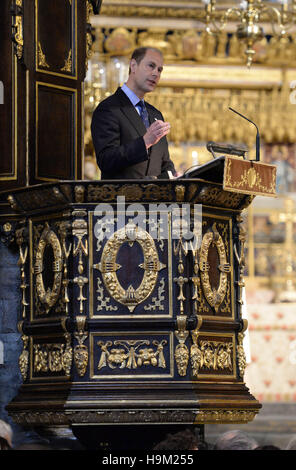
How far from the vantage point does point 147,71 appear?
21.5ft

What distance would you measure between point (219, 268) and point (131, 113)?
973mm

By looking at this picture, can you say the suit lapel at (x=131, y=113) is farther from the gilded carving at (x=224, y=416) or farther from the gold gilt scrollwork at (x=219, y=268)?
the gilded carving at (x=224, y=416)

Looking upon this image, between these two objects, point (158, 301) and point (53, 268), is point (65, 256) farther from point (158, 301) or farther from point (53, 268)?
point (158, 301)

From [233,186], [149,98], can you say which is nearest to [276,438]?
[233,186]

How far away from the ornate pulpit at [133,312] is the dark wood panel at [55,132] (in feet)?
2.22

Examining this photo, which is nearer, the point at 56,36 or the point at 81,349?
the point at 81,349

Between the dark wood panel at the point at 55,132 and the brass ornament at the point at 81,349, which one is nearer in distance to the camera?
the brass ornament at the point at 81,349

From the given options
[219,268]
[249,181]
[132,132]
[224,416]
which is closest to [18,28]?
[132,132]

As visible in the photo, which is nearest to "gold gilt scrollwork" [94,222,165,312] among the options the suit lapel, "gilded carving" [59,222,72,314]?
"gilded carving" [59,222,72,314]

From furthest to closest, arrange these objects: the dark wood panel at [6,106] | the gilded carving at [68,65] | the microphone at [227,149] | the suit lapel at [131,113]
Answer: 1. the gilded carving at [68,65]
2. the dark wood panel at [6,106]
3. the suit lapel at [131,113]
4. the microphone at [227,149]

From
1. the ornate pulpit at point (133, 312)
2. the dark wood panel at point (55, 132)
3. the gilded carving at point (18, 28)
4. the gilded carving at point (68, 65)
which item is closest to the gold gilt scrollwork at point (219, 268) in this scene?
the ornate pulpit at point (133, 312)

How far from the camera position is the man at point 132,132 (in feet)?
20.4

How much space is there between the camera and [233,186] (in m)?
5.94
